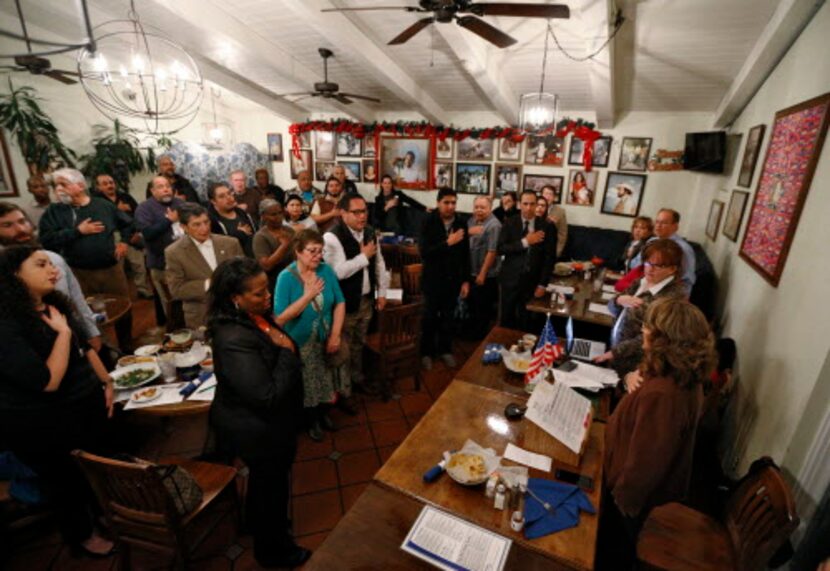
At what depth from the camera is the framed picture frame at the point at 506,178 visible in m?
7.38

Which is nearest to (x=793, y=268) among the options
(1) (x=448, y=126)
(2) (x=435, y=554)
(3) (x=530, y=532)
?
(3) (x=530, y=532)

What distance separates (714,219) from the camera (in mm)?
5168

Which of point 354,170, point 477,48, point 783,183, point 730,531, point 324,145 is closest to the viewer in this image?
point 730,531

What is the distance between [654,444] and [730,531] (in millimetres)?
751

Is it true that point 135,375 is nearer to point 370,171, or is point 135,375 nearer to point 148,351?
point 148,351

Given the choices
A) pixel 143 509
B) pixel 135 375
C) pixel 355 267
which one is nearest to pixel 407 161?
pixel 355 267

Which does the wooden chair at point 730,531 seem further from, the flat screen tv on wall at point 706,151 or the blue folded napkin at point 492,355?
the flat screen tv on wall at point 706,151

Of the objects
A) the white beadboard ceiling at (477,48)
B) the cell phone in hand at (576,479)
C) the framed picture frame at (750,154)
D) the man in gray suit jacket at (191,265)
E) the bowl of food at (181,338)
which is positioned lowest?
the cell phone in hand at (576,479)

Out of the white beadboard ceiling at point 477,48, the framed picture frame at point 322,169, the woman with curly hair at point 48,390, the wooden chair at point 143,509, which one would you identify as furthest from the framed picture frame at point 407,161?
the wooden chair at point 143,509

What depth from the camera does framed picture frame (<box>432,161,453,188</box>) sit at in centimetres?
800

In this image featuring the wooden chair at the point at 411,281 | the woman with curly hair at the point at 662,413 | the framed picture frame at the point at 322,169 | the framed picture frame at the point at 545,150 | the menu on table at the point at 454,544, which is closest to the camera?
the menu on table at the point at 454,544

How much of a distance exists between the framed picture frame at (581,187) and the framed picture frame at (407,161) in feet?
8.92

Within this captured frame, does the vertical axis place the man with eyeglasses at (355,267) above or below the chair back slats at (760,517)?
above

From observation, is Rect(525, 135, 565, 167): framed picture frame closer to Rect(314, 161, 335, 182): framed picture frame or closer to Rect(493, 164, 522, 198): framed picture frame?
Rect(493, 164, 522, 198): framed picture frame
